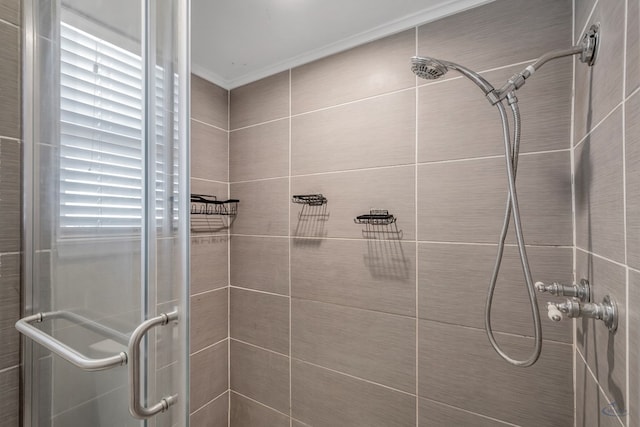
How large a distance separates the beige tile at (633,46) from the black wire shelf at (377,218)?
780 millimetres

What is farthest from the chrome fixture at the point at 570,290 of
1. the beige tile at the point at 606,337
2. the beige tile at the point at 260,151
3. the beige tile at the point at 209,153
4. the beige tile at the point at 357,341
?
the beige tile at the point at 209,153

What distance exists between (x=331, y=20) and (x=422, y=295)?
4.16 feet

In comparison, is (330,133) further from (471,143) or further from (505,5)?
(505,5)

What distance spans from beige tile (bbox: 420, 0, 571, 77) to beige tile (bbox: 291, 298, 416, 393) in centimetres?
111

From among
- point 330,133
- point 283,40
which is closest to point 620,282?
point 330,133

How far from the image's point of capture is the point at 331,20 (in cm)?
122

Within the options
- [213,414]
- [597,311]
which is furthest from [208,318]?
[597,311]

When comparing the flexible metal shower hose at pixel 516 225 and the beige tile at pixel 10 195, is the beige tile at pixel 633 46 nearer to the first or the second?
the flexible metal shower hose at pixel 516 225

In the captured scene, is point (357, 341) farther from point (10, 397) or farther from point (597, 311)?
point (10, 397)

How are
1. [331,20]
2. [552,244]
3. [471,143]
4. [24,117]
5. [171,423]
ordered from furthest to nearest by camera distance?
[331,20] < [471,143] < [552,244] < [24,117] < [171,423]

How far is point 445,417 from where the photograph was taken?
110cm

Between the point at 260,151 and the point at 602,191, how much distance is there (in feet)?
4.77

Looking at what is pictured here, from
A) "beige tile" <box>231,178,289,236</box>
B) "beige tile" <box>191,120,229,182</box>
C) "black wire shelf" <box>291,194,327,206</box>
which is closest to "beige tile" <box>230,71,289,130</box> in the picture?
"beige tile" <box>191,120,229,182</box>

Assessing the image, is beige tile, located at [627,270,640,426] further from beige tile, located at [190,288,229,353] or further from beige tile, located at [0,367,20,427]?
beige tile, located at [190,288,229,353]
